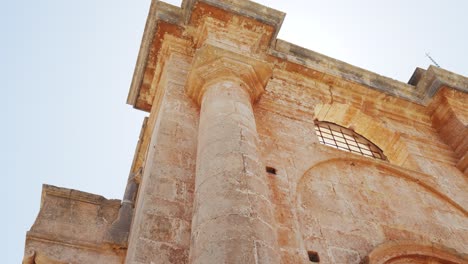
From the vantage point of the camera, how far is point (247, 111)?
18.8 ft

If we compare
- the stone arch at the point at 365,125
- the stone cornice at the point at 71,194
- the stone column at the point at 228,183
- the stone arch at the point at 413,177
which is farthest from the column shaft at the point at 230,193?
the stone arch at the point at 365,125

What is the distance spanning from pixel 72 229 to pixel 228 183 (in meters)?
2.05

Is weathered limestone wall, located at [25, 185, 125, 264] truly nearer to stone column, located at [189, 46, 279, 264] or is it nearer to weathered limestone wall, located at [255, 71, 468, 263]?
stone column, located at [189, 46, 279, 264]

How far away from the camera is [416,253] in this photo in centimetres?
519

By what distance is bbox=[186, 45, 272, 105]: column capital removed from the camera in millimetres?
6316

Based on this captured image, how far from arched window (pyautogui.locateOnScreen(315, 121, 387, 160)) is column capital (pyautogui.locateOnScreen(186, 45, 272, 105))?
207cm

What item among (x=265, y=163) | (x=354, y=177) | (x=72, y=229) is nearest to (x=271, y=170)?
(x=265, y=163)

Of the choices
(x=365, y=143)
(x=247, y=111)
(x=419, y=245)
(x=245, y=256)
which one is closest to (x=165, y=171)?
(x=247, y=111)

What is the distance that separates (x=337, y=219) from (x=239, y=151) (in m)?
1.53

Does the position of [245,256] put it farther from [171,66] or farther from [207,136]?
[171,66]

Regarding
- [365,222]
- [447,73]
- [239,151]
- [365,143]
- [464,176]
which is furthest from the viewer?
[447,73]

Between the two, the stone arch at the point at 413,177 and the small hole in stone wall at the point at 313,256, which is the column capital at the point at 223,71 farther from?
the small hole in stone wall at the point at 313,256

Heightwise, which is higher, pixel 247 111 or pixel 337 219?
pixel 247 111

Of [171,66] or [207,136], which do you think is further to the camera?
[171,66]
